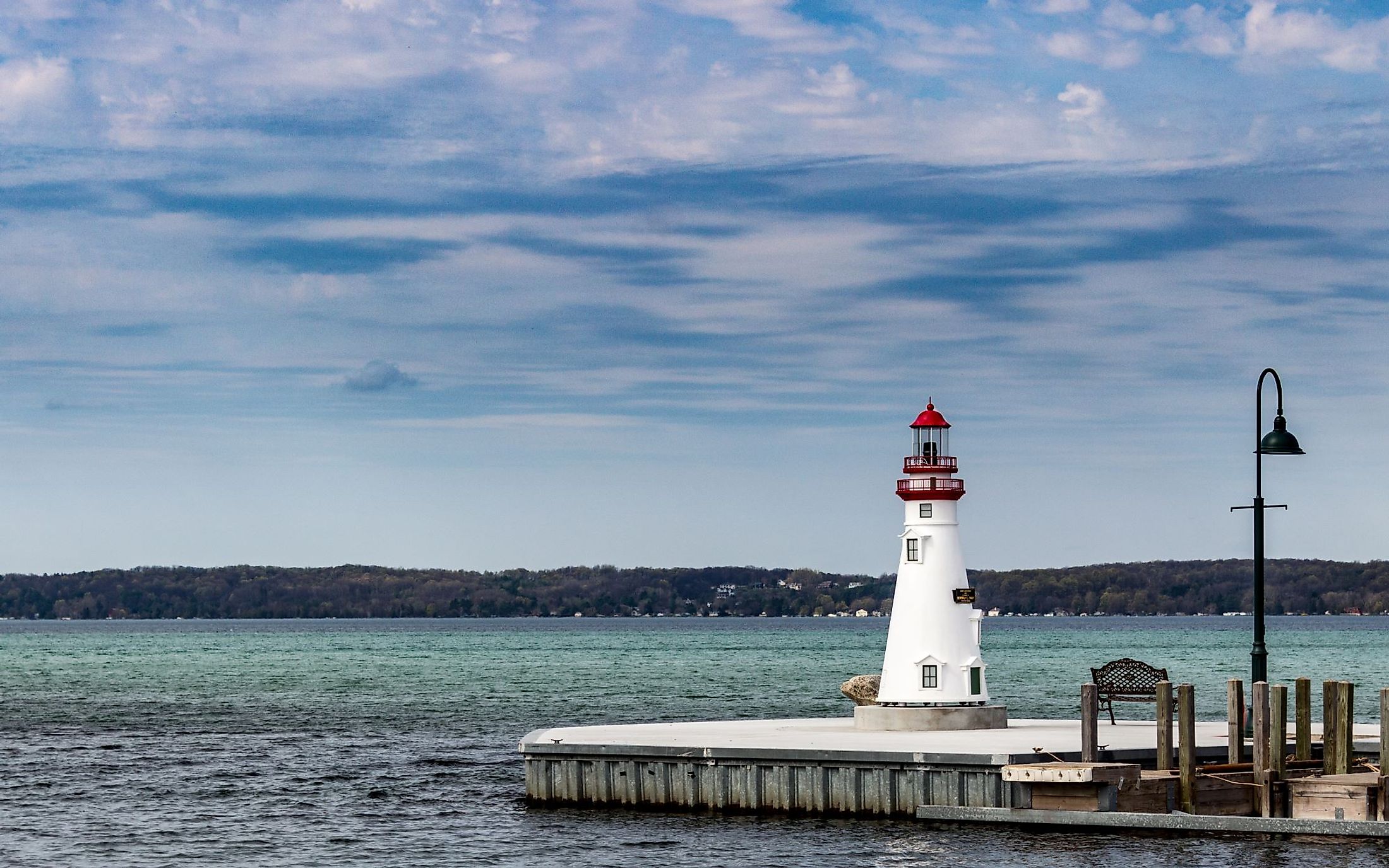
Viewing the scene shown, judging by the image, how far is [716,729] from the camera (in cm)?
3478

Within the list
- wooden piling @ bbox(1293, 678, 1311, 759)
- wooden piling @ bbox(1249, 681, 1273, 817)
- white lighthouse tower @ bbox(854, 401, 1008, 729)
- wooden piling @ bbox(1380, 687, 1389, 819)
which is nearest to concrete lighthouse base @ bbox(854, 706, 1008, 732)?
white lighthouse tower @ bbox(854, 401, 1008, 729)

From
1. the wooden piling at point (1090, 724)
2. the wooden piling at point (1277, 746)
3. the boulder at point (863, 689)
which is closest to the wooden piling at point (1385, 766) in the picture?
the wooden piling at point (1277, 746)

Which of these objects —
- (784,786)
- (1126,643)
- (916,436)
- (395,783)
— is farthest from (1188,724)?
(1126,643)

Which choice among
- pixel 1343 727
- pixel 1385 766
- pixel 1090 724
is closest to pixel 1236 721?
pixel 1343 727

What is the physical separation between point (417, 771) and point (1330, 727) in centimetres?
2309

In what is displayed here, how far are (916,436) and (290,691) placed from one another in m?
60.7

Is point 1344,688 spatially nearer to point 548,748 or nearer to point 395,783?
point 548,748

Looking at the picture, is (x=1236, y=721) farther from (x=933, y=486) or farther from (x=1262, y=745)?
(x=933, y=486)

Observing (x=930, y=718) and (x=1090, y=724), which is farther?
(x=930, y=718)

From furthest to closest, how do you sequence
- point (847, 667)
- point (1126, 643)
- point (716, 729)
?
point (1126, 643) → point (847, 667) → point (716, 729)

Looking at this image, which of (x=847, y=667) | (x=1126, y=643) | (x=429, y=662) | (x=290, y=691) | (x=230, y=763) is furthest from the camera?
(x=1126, y=643)

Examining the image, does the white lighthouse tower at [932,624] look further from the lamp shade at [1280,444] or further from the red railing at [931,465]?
the lamp shade at [1280,444]

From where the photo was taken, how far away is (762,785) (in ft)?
99.6

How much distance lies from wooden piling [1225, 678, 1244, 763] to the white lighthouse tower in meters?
5.50
